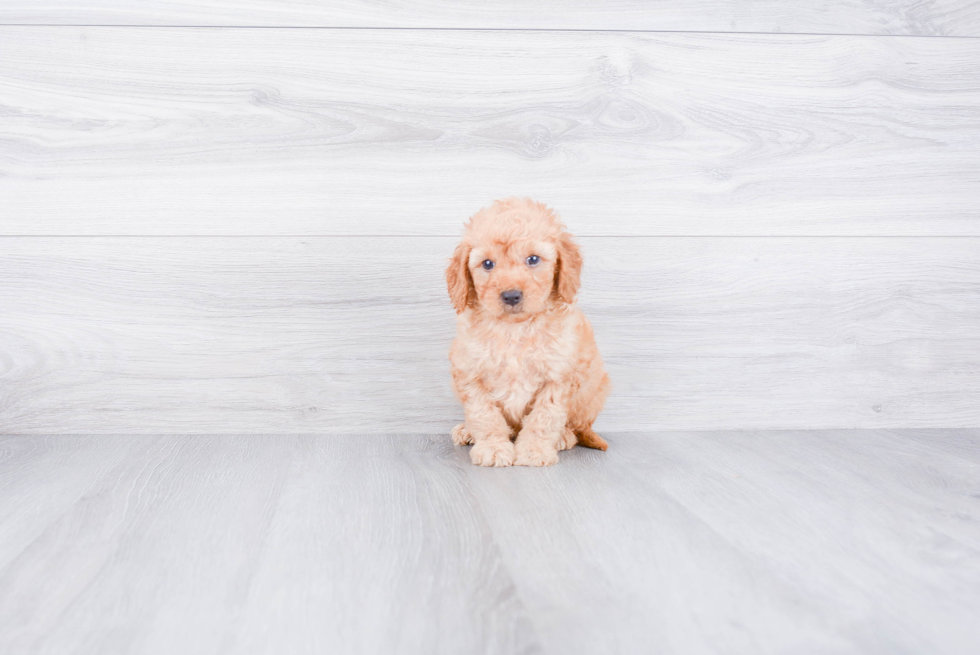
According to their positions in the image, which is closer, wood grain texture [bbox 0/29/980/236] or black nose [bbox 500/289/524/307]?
black nose [bbox 500/289/524/307]

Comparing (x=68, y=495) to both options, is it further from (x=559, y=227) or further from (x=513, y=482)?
(x=559, y=227)

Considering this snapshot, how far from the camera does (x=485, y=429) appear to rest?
1.16 meters

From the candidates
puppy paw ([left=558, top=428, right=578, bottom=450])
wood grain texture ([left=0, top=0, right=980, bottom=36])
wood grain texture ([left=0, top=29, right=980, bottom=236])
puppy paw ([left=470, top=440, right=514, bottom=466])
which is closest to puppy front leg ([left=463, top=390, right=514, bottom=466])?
puppy paw ([left=470, top=440, right=514, bottom=466])

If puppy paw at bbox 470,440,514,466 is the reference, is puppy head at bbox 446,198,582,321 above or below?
above

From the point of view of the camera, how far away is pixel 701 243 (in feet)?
4.48

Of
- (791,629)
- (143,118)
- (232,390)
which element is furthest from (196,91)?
(791,629)

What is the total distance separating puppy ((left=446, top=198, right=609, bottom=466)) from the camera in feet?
3.58

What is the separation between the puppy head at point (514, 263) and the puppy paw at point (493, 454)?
216 millimetres

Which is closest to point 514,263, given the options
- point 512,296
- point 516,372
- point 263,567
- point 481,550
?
point 512,296

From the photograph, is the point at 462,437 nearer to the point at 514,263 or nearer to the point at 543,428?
the point at 543,428

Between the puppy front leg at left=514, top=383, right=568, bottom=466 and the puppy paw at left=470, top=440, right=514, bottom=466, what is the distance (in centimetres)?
1

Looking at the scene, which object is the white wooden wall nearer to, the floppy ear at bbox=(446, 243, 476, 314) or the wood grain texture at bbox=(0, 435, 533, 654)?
the floppy ear at bbox=(446, 243, 476, 314)

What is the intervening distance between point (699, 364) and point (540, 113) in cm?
60

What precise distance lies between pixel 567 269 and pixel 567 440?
0.33m
